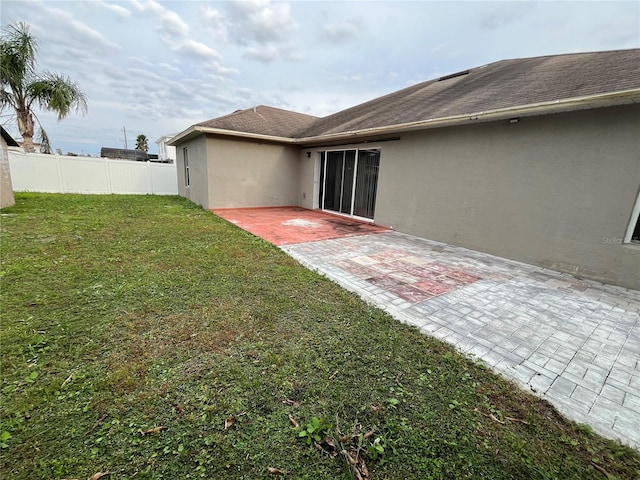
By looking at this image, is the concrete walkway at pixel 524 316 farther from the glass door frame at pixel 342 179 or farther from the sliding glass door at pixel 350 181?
the glass door frame at pixel 342 179

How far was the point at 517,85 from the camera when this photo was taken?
19.3 feet

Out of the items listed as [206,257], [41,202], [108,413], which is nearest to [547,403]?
[108,413]

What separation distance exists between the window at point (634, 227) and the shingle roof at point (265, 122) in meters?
9.37

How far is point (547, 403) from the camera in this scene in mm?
1904

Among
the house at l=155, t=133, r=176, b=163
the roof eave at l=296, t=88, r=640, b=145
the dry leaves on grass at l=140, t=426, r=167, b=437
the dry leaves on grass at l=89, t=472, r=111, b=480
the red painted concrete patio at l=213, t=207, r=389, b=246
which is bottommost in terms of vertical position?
the dry leaves on grass at l=140, t=426, r=167, b=437

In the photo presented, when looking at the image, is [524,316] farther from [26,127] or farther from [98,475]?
[26,127]

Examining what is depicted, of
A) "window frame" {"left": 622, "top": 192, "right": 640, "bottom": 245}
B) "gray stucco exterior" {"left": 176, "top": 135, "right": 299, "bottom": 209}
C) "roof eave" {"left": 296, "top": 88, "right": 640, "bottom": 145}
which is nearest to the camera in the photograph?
"roof eave" {"left": 296, "top": 88, "right": 640, "bottom": 145}

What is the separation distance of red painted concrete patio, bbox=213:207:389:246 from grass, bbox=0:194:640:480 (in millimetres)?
3090

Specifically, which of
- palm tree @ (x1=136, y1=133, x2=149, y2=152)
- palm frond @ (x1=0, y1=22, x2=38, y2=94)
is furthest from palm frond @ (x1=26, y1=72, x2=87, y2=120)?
palm tree @ (x1=136, y1=133, x2=149, y2=152)

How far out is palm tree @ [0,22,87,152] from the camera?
1068cm

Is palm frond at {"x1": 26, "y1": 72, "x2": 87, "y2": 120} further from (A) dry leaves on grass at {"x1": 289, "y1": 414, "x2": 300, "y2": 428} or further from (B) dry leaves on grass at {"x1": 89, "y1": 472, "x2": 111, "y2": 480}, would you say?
(A) dry leaves on grass at {"x1": 289, "y1": 414, "x2": 300, "y2": 428}

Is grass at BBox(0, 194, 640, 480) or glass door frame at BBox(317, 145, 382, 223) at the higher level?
glass door frame at BBox(317, 145, 382, 223)

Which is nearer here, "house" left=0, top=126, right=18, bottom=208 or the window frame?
the window frame

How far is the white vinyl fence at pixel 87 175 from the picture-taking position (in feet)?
39.0
